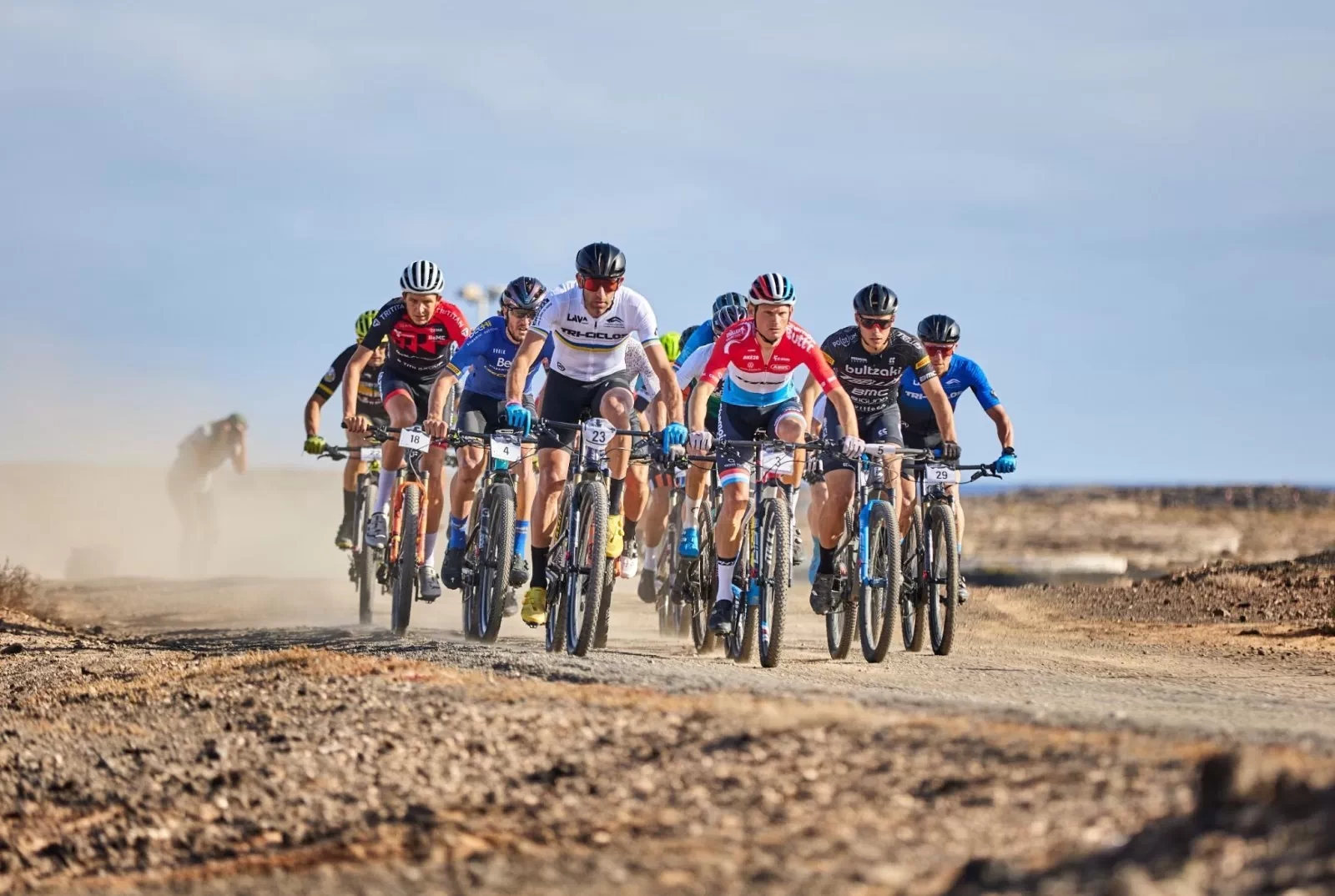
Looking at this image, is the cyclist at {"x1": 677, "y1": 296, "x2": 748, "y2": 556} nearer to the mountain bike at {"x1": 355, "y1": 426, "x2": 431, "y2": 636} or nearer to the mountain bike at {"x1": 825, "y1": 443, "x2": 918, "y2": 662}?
the mountain bike at {"x1": 825, "y1": 443, "x2": 918, "y2": 662}

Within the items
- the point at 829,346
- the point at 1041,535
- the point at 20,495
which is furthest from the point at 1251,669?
the point at 20,495

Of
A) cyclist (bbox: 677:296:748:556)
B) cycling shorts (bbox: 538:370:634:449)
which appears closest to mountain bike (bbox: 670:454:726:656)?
cyclist (bbox: 677:296:748:556)

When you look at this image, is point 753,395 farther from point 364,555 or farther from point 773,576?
point 364,555

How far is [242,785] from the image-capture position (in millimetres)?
7598

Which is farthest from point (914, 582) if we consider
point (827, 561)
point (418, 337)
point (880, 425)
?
point (418, 337)

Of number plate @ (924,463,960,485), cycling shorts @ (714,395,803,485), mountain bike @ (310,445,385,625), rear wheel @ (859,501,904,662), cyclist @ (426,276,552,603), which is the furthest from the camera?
mountain bike @ (310,445,385,625)

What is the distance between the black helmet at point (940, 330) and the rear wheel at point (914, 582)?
77.7 inches

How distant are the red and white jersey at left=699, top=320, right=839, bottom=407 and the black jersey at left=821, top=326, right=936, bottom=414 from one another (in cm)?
54

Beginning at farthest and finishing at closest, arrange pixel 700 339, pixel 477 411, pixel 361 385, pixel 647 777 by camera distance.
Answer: pixel 361 385 < pixel 700 339 < pixel 477 411 < pixel 647 777

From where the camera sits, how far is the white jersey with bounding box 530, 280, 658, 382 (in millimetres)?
12602

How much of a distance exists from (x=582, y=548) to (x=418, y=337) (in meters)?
3.89

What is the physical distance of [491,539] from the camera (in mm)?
12391

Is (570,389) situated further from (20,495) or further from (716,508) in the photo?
(20,495)

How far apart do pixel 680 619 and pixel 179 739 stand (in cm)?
669
